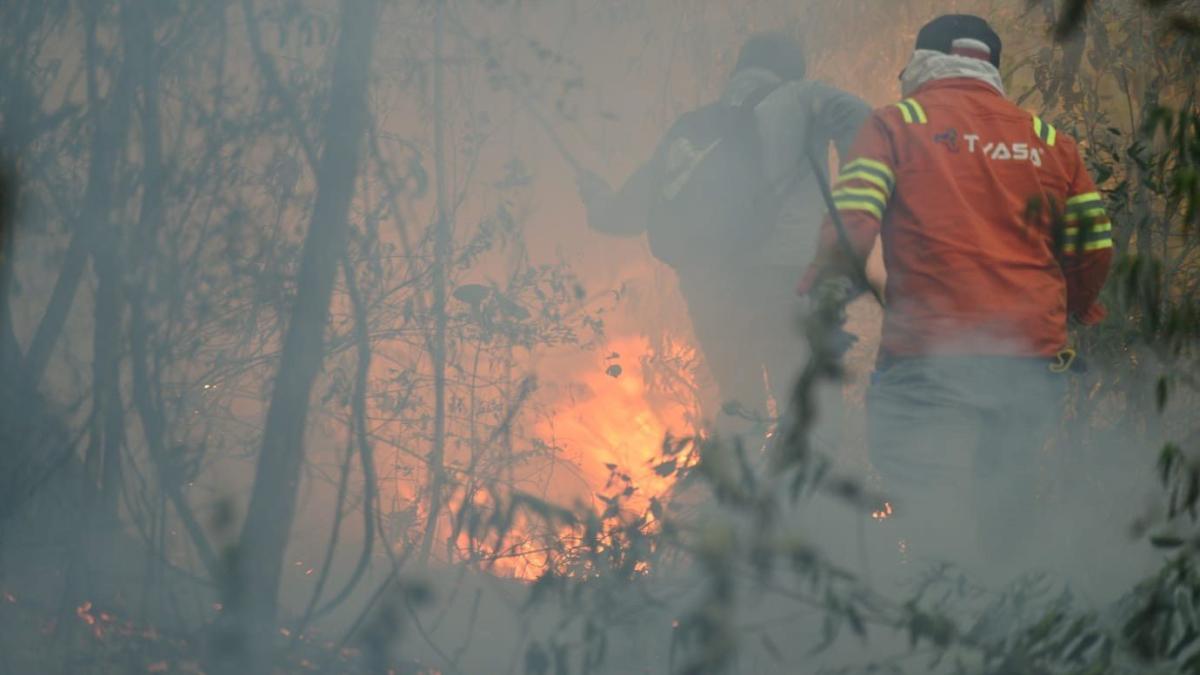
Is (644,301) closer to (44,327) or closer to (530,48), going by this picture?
(530,48)

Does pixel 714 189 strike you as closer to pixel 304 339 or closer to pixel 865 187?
pixel 865 187

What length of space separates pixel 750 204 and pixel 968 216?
1.29m

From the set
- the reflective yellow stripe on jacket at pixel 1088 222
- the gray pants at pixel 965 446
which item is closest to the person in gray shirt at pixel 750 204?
the gray pants at pixel 965 446

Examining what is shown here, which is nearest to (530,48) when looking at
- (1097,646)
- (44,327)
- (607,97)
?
(607,97)

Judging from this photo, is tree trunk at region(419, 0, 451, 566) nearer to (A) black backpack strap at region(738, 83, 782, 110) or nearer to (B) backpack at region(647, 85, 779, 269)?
(B) backpack at region(647, 85, 779, 269)

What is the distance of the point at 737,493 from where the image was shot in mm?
2340

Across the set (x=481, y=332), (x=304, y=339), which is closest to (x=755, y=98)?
(x=481, y=332)

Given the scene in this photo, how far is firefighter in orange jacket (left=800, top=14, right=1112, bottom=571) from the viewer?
286cm

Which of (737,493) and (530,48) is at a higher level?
(530,48)

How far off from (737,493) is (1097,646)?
706mm

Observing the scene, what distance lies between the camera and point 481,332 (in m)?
4.32

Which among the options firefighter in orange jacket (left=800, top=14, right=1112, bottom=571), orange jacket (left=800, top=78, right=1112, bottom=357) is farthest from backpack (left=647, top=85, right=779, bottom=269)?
orange jacket (left=800, top=78, right=1112, bottom=357)

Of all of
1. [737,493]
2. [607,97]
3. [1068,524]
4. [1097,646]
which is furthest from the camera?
[607,97]

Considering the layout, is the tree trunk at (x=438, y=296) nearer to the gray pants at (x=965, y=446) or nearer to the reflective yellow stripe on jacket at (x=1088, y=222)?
the gray pants at (x=965, y=446)
